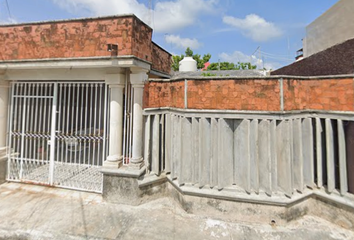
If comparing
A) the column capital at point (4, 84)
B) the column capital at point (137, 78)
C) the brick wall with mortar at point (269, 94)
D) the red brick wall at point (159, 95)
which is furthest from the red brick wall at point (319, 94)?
the column capital at point (4, 84)

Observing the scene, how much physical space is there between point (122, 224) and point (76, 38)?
4.01 m

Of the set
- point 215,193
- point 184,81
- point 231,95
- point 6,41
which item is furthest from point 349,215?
point 6,41

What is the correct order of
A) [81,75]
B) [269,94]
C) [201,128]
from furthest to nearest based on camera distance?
[81,75]
[201,128]
[269,94]

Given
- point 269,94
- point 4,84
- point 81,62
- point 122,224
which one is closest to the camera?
point 122,224

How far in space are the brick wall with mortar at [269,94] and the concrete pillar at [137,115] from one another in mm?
975

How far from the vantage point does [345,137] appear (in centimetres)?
346

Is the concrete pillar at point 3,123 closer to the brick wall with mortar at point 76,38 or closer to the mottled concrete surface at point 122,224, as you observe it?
the brick wall with mortar at point 76,38

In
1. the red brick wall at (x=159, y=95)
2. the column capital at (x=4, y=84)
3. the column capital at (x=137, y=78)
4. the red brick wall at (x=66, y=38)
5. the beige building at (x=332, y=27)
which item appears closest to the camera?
the red brick wall at (x=66, y=38)

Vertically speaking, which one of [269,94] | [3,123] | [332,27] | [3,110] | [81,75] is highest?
[332,27]

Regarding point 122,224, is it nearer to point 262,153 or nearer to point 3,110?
point 262,153

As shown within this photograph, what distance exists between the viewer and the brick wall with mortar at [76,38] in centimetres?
391

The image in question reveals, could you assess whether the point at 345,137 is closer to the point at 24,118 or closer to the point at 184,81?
the point at 184,81

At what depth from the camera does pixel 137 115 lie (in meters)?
4.27

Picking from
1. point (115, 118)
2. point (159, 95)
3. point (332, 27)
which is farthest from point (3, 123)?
point (332, 27)
